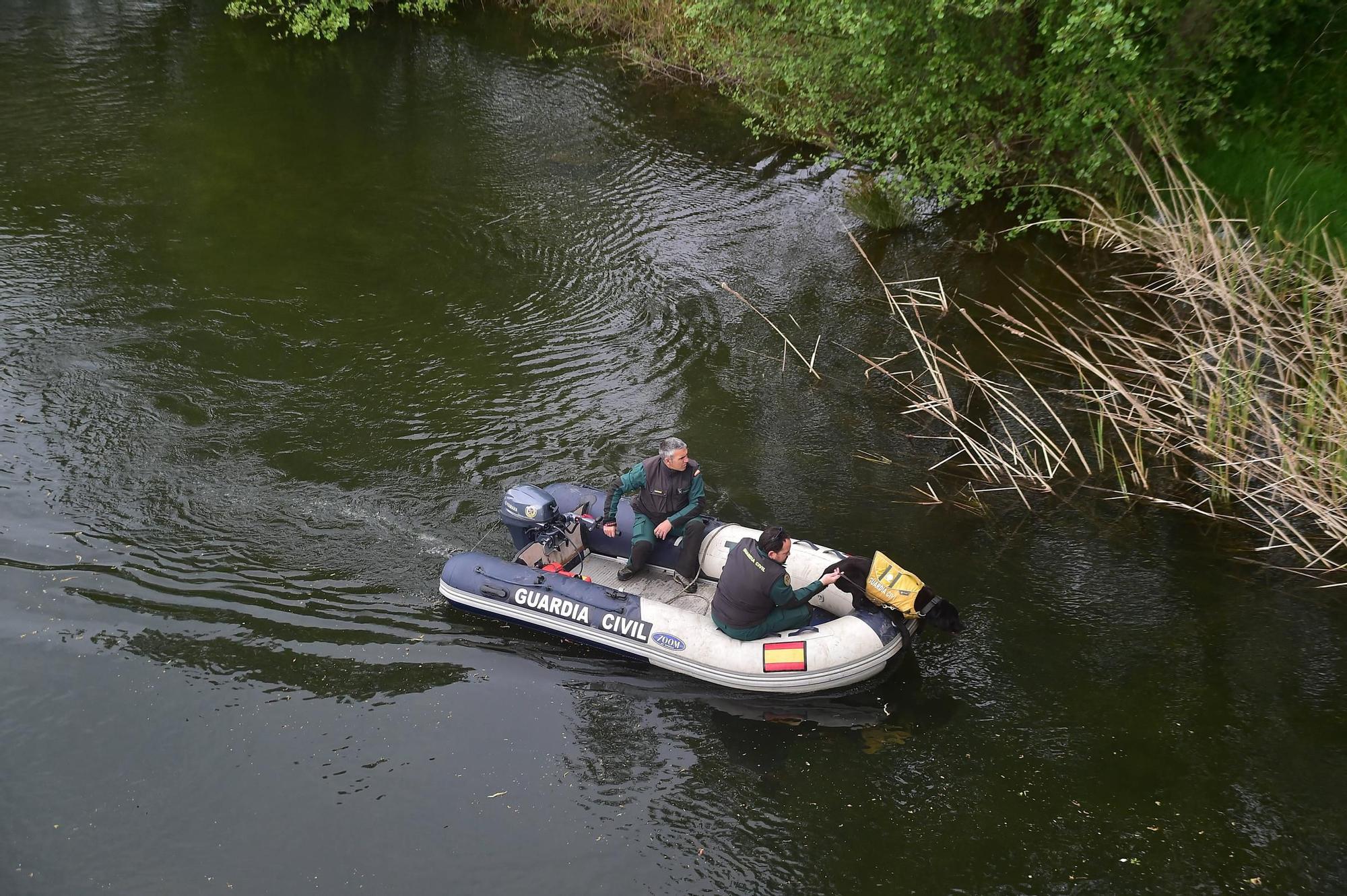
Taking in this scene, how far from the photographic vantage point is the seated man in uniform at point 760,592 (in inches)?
270

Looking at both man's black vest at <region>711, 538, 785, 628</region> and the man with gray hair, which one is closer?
man's black vest at <region>711, 538, 785, 628</region>

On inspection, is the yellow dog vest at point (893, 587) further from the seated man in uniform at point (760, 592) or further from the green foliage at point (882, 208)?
the green foliage at point (882, 208)

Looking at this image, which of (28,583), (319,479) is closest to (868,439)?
(319,479)

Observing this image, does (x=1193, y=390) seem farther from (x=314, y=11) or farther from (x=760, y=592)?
(x=314, y=11)

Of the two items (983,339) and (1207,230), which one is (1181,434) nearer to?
(1207,230)

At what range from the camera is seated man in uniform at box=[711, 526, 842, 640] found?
6867 mm

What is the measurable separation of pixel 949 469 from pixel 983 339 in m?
2.56

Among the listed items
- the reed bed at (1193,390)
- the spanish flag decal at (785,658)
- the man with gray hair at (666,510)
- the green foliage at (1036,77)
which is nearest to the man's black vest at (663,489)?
the man with gray hair at (666,510)

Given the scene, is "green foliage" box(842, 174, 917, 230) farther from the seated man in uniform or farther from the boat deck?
the seated man in uniform

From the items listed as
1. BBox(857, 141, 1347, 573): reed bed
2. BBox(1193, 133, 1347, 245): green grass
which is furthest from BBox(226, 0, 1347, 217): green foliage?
BBox(857, 141, 1347, 573): reed bed

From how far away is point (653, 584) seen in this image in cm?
800

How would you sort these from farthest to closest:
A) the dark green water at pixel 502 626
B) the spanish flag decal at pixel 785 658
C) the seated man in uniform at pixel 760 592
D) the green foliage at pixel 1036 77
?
the green foliage at pixel 1036 77
the spanish flag decal at pixel 785 658
the seated man in uniform at pixel 760 592
the dark green water at pixel 502 626

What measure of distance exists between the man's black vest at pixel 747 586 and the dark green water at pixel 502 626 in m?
0.66

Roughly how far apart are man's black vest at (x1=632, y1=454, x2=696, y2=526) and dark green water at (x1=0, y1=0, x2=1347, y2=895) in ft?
4.18
